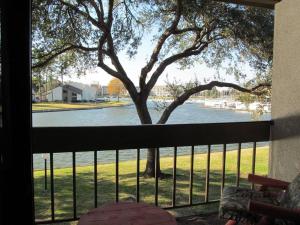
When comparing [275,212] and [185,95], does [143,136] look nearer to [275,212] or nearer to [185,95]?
[275,212]

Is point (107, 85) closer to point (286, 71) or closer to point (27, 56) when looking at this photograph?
point (286, 71)

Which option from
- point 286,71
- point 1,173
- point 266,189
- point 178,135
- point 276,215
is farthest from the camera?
point 286,71

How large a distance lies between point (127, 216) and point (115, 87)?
6148mm

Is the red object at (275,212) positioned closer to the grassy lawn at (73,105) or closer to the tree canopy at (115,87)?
the grassy lawn at (73,105)

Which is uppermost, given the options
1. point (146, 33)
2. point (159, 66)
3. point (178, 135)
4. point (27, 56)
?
point (146, 33)

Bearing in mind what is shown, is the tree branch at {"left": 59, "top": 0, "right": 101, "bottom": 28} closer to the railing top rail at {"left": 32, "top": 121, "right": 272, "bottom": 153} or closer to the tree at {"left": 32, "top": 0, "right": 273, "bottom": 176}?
the tree at {"left": 32, "top": 0, "right": 273, "bottom": 176}

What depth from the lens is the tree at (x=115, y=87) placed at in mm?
7584

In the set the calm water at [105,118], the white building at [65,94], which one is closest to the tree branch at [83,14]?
the white building at [65,94]

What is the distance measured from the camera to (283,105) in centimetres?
351

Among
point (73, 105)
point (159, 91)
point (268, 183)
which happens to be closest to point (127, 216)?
point (268, 183)

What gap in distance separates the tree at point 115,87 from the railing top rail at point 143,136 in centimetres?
440

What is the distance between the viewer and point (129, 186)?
650 cm

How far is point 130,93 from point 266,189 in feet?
19.2

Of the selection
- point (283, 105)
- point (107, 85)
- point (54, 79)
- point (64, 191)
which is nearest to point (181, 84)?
point (107, 85)
